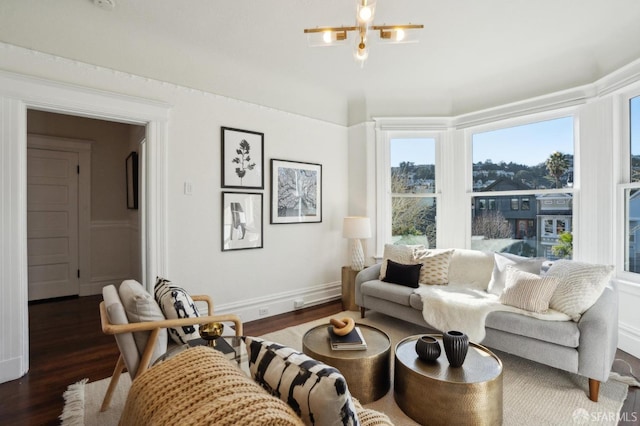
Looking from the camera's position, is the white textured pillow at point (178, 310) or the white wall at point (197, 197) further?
the white wall at point (197, 197)

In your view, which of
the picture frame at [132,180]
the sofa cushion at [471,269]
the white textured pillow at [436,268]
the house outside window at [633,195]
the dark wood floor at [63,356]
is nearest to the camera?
the dark wood floor at [63,356]

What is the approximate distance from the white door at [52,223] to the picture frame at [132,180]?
714mm

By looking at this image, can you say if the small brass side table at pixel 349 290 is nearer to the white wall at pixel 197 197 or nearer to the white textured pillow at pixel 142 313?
the white wall at pixel 197 197

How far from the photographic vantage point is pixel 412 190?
4.56 m

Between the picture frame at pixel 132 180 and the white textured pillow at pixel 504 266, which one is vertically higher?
the picture frame at pixel 132 180

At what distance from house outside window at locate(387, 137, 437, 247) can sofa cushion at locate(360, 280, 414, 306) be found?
113cm

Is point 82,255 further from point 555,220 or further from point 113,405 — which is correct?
point 555,220

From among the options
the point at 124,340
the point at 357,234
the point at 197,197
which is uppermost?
the point at 197,197

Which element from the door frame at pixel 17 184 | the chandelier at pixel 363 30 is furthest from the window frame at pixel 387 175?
the door frame at pixel 17 184

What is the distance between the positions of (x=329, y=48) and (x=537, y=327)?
3107 millimetres

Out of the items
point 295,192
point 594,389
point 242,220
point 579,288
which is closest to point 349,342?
point 594,389

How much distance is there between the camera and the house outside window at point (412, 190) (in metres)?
4.52

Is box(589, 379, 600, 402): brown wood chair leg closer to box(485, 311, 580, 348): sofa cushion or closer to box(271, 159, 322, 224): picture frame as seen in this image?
box(485, 311, 580, 348): sofa cushion

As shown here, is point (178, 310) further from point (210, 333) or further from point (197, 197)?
point (197, 197)
